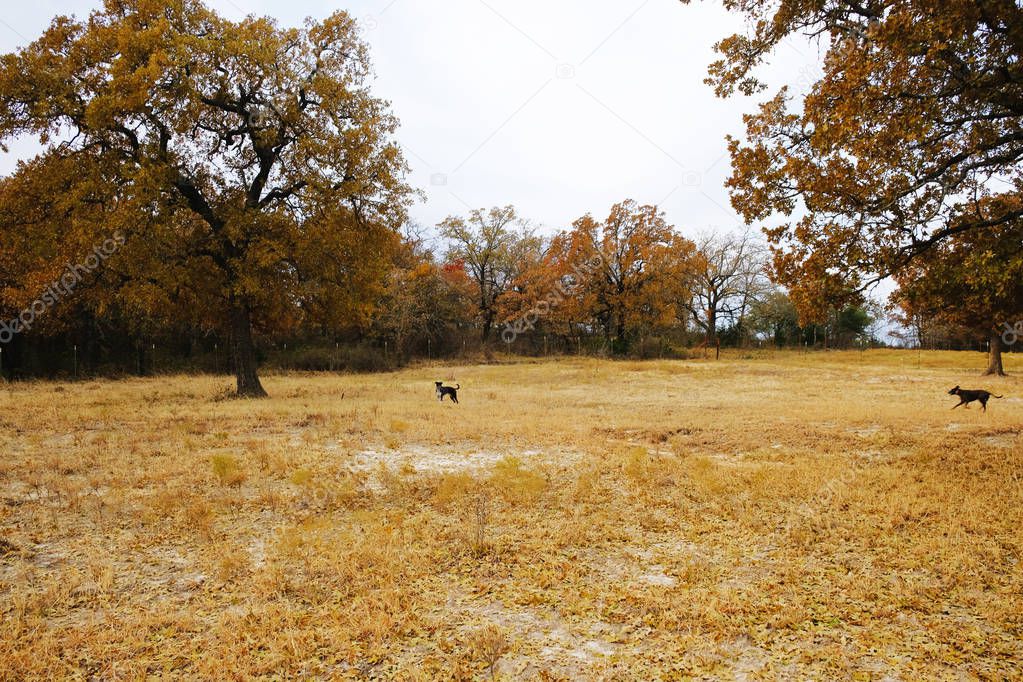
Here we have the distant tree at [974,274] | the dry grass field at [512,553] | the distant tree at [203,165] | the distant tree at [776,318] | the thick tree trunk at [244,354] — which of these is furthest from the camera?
the distant tree at [776,318]

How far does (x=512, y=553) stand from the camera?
17.4 ft

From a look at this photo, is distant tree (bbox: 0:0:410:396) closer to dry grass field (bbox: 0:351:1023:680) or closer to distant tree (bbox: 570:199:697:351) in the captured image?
dry grass field (bbox: 0:351:1023:680)

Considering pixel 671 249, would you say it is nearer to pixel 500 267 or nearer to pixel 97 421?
pixel 500 267

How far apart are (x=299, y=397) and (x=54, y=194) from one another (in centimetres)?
841

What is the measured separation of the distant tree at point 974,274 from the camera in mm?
7004

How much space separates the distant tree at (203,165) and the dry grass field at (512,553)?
673cm

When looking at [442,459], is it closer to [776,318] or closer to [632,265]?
[632,265]

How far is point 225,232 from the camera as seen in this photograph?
56.5 ft

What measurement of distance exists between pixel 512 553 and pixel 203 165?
58.1 feet

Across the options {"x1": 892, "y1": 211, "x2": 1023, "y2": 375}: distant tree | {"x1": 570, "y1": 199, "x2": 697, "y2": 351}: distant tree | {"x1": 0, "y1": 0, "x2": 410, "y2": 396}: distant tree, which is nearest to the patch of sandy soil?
{"x1": 892, "y1": 211, "x2": 1023, "y2": 375}: distant tree

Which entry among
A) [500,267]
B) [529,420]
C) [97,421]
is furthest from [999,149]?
[500,267]

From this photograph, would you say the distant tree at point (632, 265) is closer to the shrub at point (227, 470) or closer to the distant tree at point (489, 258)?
the distant tree at point (489, 258)

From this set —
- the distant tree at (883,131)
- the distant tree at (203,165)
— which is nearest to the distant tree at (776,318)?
the distant tree at (203,165)

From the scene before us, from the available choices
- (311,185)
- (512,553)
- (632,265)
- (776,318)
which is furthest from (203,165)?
(776,318)
